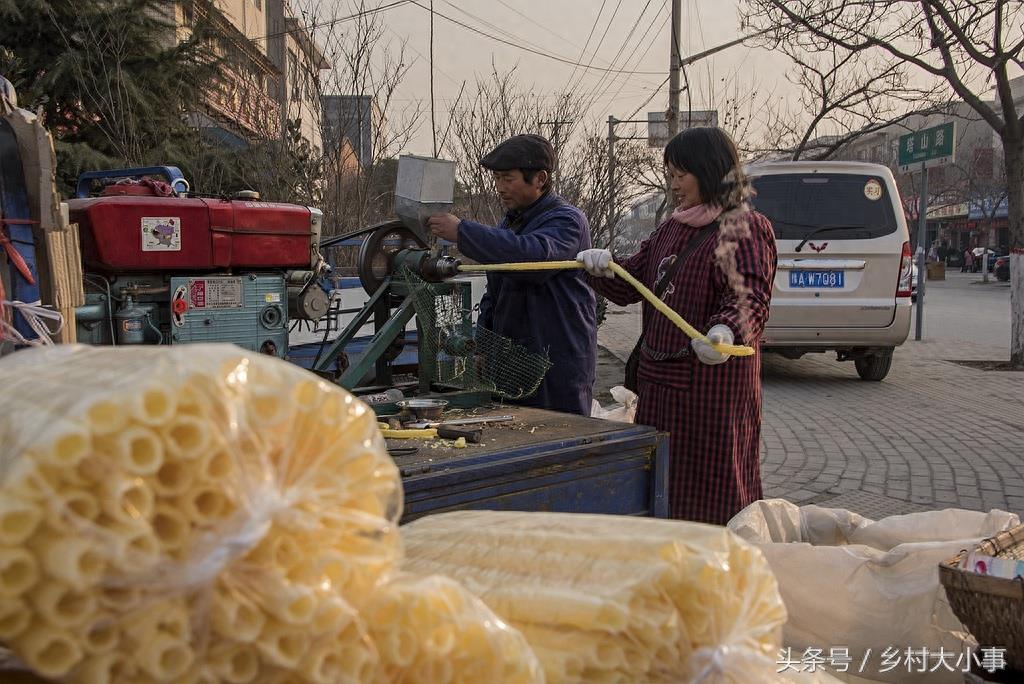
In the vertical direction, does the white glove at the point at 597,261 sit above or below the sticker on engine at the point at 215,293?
above

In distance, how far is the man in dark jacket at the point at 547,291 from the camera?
3.93 meters

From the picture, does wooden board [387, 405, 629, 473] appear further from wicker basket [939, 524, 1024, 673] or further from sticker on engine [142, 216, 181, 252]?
sticker on engine [142, 216, 181, 252]

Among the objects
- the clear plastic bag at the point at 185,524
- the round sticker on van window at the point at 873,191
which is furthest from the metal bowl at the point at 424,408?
the round sticker on van window at the point at 873,191

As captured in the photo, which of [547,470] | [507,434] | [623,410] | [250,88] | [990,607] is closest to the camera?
[990,607]

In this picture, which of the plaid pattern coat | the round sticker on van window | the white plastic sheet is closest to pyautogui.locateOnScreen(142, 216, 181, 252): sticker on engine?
the plaid pattern coat

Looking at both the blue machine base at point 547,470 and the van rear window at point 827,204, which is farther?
the van rear window at point 827,204

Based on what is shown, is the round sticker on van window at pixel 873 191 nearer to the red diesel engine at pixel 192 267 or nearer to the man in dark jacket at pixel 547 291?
the red diesel engine at pixel 192 267

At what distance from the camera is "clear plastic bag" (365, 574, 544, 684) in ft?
3.72

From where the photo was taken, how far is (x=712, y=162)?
339 cm

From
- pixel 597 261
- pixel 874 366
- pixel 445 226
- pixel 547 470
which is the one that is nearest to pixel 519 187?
pixel 445 226

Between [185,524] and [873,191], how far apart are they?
9.33m

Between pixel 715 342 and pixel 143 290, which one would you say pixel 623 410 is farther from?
pixel 143 290

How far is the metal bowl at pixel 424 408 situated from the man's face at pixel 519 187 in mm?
1281

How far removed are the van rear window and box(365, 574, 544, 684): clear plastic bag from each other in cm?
842
